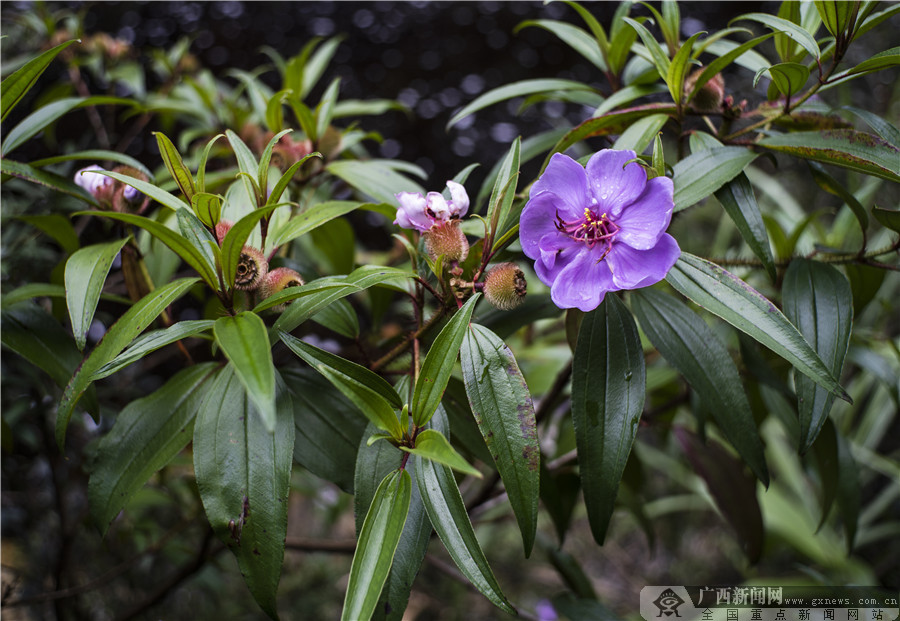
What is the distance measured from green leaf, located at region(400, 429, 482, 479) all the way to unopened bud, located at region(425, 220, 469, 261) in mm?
201

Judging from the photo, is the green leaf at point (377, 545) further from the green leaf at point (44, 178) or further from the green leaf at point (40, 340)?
the green leaf at point (44, 178)

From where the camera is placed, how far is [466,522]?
1.79 ft

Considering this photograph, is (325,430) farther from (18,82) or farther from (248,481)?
(18,82)

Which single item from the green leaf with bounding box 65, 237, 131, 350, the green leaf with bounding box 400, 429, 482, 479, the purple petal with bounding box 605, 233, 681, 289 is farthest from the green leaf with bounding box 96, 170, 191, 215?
the purple petal with bounding box 605, 233, 681, 289

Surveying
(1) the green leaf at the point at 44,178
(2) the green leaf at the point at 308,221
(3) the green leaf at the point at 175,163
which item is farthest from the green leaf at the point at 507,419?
(1) the green leaf at the point at 44,178

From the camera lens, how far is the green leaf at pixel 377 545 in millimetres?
490

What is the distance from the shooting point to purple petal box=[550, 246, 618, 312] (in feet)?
Answer: 2.05

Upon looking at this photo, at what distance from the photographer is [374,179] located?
882 millimetres

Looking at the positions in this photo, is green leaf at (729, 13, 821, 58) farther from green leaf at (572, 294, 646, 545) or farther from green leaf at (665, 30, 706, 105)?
green leaf at (572, 294, 646, 545)

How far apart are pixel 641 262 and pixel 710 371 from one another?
16 centimetres

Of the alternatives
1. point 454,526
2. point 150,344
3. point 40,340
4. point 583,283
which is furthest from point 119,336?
point 583,283

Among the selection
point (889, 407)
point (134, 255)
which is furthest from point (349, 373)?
point (889, 407)

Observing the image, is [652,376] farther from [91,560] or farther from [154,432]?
[91,560]
